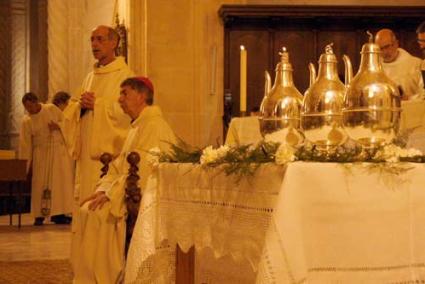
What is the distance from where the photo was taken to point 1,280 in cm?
665

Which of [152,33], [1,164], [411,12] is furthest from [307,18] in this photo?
[1,164]

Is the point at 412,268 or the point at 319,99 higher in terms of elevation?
the point at 319,99

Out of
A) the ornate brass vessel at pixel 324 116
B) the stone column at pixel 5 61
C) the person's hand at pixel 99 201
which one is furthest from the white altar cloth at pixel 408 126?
the stone column at pixel 5 61

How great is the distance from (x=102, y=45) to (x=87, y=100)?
465 mm

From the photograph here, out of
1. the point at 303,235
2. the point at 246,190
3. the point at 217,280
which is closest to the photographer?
the point at 303,235

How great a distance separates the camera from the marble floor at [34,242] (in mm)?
8500

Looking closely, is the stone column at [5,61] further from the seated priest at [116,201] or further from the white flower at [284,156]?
the white flower at [284,156]

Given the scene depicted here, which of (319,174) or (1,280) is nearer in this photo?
(319,174)

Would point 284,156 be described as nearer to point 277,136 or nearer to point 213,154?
point 213,154

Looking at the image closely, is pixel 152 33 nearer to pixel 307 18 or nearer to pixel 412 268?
pixel 307 18

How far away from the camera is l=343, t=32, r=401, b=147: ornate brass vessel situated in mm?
3004

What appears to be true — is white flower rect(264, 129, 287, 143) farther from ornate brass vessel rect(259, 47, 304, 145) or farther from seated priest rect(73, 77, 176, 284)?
seated priest rect(73, 77, 176, 284)

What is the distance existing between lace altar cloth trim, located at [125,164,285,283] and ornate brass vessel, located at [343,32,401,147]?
371mm

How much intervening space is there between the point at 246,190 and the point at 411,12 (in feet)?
27.9
